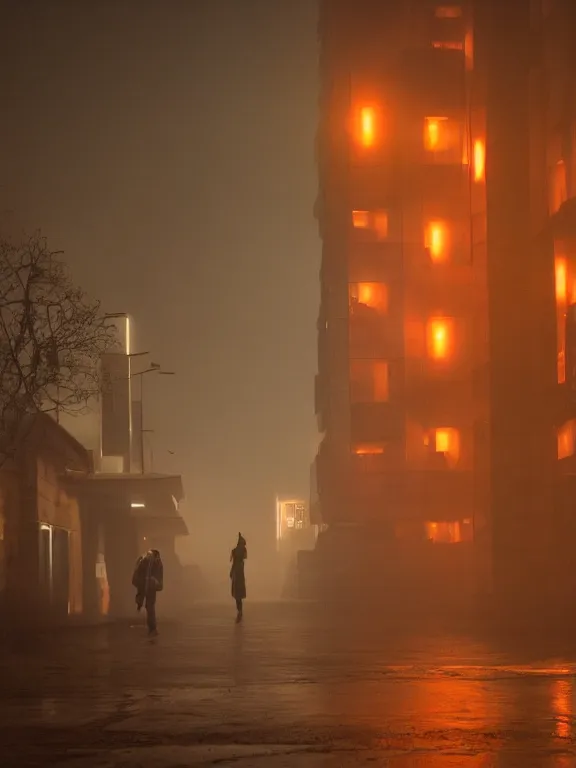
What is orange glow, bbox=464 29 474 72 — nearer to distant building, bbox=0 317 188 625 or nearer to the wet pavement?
distant building, bbox=0 317 188 625

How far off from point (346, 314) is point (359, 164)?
661cm

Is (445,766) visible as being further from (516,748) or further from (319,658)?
(319,658)

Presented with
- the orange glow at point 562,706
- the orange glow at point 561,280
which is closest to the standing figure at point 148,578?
the orange glow at point 562,706

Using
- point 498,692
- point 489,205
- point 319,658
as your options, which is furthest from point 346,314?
point 498,692

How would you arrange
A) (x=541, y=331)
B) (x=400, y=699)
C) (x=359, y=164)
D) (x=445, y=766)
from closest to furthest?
(x=445, y=766) → (x=400, y=699) → (x=541, y=331) → (x=359, y=164)

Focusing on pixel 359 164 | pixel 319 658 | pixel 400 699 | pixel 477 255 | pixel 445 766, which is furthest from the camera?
pixel 359 164

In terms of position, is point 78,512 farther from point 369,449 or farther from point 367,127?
point 367,127

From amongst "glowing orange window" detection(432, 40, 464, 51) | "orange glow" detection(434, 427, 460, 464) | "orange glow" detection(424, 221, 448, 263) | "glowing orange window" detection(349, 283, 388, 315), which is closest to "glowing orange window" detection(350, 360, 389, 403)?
"glowing orange window" detection(349, 283, 388, 315)

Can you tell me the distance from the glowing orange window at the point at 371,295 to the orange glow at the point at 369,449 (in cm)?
596

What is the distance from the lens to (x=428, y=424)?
58.7m

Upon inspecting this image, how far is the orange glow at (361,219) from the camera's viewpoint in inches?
2422

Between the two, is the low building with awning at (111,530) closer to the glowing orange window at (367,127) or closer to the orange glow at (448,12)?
the glowing orange window at (367,127)

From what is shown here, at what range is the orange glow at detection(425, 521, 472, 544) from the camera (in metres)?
60.0

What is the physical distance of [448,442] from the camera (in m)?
59.6
